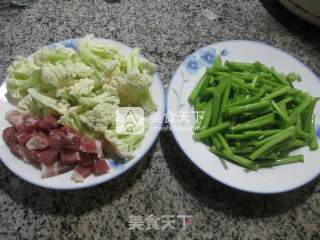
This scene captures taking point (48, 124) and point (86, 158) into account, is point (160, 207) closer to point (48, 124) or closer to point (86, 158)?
point (86, 158)

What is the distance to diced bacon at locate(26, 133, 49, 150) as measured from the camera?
0.86m

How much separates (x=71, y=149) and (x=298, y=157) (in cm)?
63

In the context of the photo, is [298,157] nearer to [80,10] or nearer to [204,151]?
[204,151]

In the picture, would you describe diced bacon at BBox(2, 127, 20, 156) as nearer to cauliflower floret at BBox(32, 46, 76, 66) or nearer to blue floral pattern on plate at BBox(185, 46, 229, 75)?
cauliflower floret at BBox(32, 46, 76, 66)

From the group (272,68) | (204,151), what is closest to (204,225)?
(204,151)

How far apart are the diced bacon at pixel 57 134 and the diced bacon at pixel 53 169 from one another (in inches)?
2.7

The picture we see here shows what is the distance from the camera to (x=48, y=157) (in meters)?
0.85

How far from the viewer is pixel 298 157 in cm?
93

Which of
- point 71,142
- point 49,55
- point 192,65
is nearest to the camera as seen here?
point 71,142

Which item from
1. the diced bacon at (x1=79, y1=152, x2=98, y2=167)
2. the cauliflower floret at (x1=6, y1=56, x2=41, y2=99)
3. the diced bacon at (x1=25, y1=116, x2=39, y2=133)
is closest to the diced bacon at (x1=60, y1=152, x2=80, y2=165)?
the diced bacon at (x1=79, y1=152, x2=98, y2=167)

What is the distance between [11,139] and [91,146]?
229 mm

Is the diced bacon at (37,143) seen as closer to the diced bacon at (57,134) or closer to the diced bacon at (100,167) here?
the diced bacon at (57,134)

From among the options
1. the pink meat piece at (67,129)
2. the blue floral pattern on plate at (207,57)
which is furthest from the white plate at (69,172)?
the blue floral pattern on plate at (207,57)

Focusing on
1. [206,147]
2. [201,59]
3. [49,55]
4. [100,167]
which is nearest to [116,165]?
[100,167]
